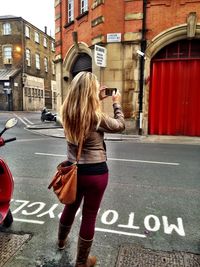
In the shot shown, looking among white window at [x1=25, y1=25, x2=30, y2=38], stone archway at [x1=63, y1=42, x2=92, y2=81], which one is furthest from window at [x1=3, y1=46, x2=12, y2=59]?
stone archway at [x1=63, y1=42, x2=92, y2=81]

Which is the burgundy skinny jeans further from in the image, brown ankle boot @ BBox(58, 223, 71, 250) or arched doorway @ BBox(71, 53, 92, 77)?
arched doorway @ BBox(71, 53, 92, 77)

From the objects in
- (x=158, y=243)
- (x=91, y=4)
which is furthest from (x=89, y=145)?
(x=91, y=4)

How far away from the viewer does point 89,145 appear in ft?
8.60

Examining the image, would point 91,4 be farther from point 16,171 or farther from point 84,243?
point 84,243

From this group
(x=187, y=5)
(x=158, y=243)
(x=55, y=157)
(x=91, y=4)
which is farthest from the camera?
(x=91, y=4)

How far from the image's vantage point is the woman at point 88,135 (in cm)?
256

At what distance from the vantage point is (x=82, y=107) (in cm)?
254

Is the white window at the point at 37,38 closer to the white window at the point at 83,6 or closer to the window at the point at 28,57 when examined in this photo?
the window at the point at 28,57

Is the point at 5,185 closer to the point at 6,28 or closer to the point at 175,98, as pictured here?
the point at 175,98

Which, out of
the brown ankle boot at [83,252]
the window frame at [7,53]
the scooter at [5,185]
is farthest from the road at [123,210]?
the window frame at [7,53]

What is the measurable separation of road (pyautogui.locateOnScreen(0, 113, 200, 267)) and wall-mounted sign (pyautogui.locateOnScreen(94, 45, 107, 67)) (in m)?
6.60

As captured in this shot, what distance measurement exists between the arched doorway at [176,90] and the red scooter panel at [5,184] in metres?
11.1

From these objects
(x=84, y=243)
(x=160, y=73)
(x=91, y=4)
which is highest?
(x=91, y=4)

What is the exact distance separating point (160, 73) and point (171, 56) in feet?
2.98
